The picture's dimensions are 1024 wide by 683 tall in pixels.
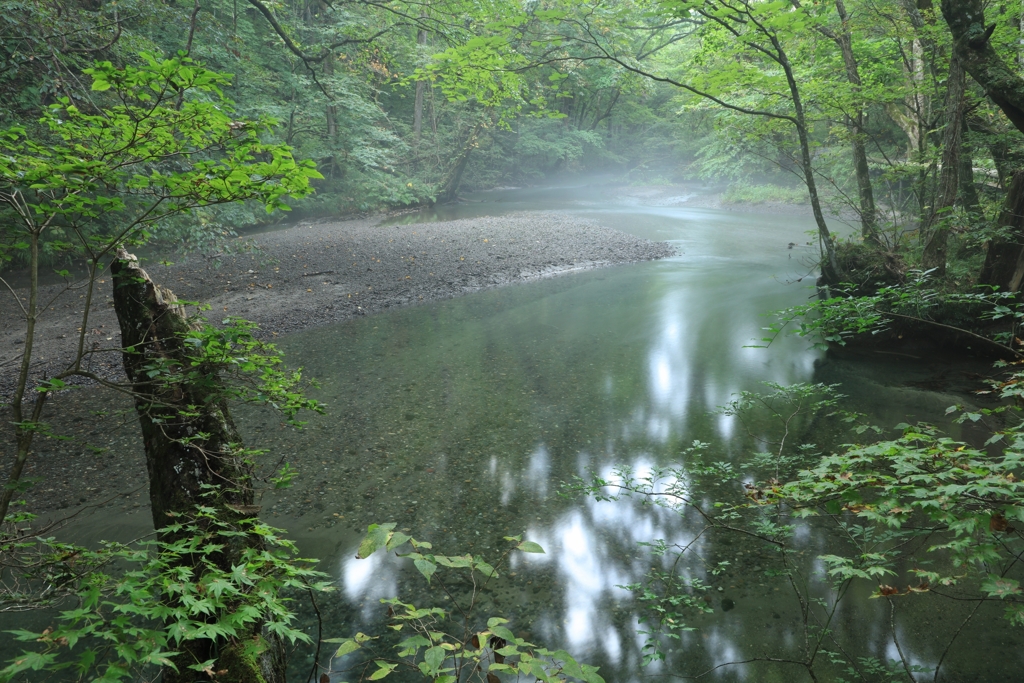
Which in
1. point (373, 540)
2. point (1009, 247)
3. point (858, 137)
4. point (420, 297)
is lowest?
point (420, 297)

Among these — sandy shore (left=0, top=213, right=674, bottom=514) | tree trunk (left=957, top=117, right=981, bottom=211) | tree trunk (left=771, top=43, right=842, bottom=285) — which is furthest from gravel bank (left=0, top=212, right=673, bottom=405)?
tree trunk (left=957, top=117, right=981, bottom=211)

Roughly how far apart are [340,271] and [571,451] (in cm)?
717

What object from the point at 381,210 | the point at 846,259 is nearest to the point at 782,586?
the point at 846,259

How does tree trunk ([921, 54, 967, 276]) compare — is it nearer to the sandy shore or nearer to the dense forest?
the dense forest

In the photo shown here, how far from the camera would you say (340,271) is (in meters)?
11.1

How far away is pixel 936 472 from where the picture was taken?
225 centimetres

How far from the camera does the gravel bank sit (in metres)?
8.01

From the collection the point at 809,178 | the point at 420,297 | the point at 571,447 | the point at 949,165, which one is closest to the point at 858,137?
the point at 809,178

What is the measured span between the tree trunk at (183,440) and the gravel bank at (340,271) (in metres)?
3.83

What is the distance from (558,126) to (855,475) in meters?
29.1

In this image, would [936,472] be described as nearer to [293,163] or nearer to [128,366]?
[293,163]

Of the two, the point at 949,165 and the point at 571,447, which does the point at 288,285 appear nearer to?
the point at 571,447

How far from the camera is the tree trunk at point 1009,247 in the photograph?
5.23 meters

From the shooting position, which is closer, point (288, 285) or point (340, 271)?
point (288, 285)
